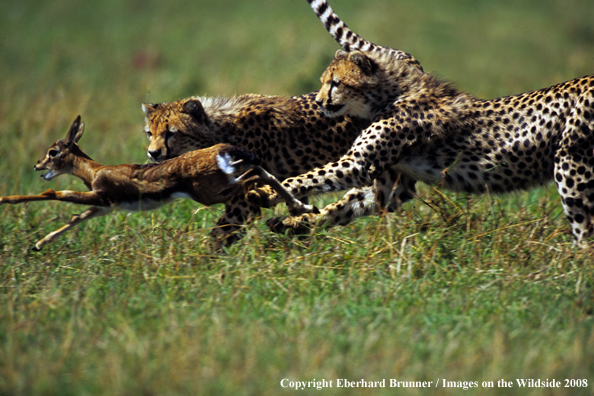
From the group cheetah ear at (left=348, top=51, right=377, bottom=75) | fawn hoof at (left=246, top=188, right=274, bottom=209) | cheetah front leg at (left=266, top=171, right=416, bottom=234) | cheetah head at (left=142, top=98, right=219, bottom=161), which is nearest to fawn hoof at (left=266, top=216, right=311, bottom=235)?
cheetah front leg at (left=266, top=171, right=416, bottom=234)

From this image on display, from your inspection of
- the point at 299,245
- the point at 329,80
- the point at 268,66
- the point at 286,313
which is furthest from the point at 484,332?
the point at 268,66

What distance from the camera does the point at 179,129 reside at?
4.20 m

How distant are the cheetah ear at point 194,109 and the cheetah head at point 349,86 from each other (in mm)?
712

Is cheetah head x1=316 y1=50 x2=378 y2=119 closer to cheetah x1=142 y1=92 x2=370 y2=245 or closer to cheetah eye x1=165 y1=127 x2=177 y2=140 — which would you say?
cheetah x1=142 y1=92 x2=370 y2=245

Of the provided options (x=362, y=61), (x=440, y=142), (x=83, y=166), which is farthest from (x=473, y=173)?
(x=83, y=166)

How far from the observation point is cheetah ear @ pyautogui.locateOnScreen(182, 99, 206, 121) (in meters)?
4.20

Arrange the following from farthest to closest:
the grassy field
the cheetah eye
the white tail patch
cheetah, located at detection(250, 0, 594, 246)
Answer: the cheetah eye < cheetah, located at detection(250, 0, 594, 246) < the white tail patch < the grassy field

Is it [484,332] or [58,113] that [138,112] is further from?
[484,332]

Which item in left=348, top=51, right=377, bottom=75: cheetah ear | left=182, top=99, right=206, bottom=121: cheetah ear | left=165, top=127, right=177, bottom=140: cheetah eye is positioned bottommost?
left=165, top=127, right=177, bottom=140: cheetah eye

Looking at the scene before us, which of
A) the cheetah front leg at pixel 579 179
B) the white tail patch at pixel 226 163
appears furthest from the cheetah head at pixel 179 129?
the cheetah front leg at pixel 579 179

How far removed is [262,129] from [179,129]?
0.51 meters

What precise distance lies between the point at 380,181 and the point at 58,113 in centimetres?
441

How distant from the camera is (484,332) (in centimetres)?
283

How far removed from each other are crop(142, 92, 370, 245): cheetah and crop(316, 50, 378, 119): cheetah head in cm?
14
